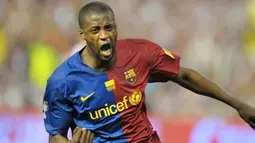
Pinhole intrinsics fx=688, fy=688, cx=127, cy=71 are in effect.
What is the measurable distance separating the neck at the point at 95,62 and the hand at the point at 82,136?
308mm

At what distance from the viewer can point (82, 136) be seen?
3.32 metres

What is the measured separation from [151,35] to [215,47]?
0.59m

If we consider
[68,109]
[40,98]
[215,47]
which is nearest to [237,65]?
[215,47]

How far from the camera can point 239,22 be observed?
554 cm

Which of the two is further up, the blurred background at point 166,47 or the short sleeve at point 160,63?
the short sleeve at point 160,63

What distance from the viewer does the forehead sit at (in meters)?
3.24

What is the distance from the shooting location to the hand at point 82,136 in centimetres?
330

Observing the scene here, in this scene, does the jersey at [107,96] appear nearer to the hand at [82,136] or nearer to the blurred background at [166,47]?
the hand at [82,136]

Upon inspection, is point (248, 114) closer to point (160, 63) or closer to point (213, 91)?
point (213, 91)

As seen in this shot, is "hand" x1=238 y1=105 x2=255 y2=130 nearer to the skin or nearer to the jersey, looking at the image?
the jersey

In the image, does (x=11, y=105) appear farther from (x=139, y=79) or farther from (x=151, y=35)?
(x=139, y=79)

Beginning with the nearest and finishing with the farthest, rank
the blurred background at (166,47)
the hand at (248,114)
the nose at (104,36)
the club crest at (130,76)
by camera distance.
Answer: the nose at (104,36) → the club crest at (130,76) → the hand at (248,114) → the blurred background at (166,47)

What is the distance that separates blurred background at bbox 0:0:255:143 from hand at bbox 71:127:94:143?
2.09m

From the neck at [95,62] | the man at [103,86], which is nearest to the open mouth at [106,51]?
the man at [103,86]
